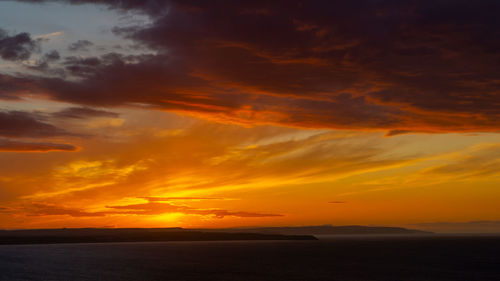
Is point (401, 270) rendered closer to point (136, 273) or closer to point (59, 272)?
point (136, 273)

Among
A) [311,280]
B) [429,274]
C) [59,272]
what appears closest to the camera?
[311,280]

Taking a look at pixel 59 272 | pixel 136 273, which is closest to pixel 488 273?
pixel 136 273

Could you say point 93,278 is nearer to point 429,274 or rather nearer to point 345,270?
point 345,270

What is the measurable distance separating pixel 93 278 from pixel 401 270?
61.6m

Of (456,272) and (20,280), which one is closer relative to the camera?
(20,280)

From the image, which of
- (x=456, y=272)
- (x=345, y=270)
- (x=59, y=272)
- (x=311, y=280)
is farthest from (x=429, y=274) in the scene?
(x=59, y=272)

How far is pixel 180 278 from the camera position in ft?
276

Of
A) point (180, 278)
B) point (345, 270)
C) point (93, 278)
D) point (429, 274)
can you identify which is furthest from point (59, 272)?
point (429, 274)

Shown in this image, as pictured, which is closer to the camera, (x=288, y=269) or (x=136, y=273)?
(x=136, y=273)

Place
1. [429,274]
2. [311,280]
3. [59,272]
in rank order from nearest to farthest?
[311,280] → [429,274] → [59,272]

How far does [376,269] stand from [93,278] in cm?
5764

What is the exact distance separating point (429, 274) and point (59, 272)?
7419 centimetres

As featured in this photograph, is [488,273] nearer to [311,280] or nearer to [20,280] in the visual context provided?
[311,280]

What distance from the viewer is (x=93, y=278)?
85.8m
